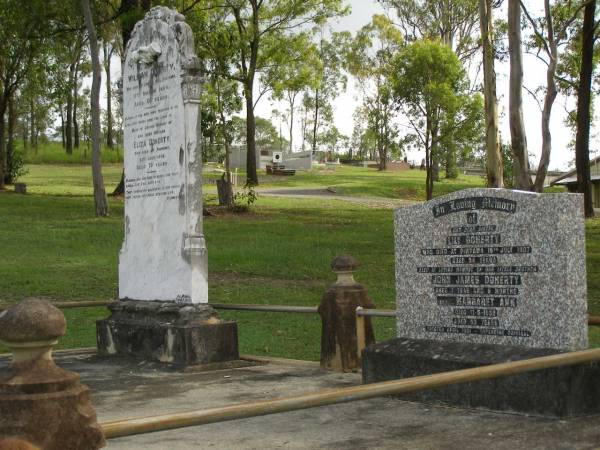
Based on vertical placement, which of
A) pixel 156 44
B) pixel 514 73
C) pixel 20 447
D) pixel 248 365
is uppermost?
pixel 514 73

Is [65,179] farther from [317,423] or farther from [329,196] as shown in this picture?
[317,423]

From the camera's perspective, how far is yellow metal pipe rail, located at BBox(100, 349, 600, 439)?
12.6 feet

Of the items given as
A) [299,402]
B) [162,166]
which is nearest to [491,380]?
[299,402]

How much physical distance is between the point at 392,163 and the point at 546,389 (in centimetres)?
8240

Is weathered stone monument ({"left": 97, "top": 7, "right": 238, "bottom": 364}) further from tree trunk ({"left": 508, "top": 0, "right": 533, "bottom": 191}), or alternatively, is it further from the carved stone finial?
tree trunk ({"left": 508, "top": 0, "right": 533, "bottom": 191})

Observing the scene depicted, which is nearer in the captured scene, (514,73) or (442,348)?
(442,348)

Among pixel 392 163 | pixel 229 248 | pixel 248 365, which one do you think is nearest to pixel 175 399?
pixel 248 365

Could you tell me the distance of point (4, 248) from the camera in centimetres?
2139

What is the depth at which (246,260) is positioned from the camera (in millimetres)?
20453

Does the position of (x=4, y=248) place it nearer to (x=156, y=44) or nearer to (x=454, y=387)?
(x=156, y=44)

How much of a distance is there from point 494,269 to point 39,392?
4.79 m

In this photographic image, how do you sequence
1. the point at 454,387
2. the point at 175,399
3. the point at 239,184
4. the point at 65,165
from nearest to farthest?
the point at 454,387 < the point at 175,399 < the point at 239,184 < the point at 65,165

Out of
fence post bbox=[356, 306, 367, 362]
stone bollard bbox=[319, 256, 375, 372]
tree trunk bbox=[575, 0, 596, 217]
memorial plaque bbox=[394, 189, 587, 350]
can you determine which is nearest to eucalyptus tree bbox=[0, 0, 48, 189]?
tree trunk bbox=[575, 0, 596, 217]

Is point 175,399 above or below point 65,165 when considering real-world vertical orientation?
below
